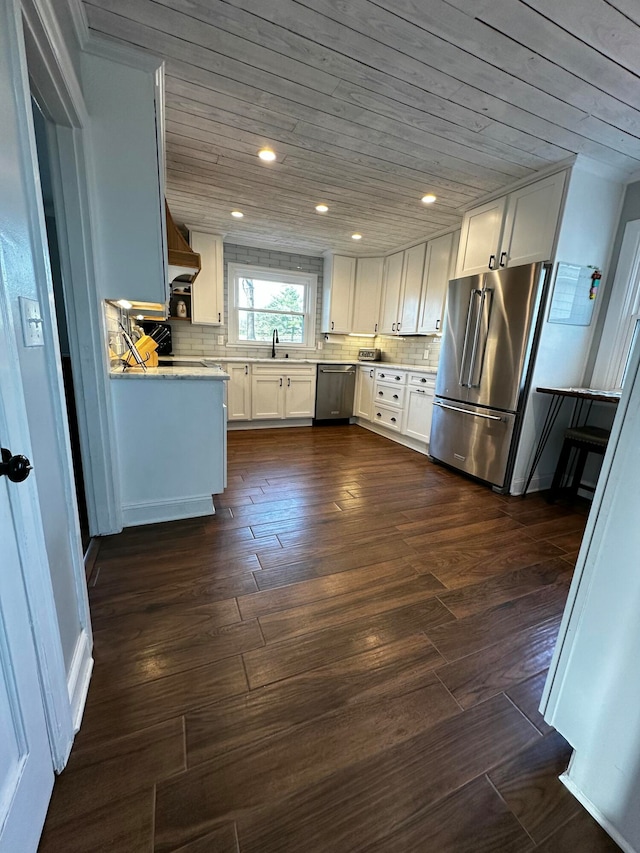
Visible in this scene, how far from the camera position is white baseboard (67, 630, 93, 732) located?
3.36 ft

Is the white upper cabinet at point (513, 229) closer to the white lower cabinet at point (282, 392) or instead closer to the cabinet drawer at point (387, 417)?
the cabinet drawer at point (387, 417)

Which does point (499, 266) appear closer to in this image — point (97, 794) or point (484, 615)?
point (484, 615)

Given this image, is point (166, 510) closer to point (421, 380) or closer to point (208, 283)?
point (421, 380)

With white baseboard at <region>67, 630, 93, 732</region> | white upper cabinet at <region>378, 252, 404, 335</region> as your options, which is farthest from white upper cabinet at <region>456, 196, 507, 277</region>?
white baseboard at <region>67, 630, 93, 732</region>

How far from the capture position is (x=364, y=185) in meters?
2.88

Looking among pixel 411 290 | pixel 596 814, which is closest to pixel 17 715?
pixel 596 814

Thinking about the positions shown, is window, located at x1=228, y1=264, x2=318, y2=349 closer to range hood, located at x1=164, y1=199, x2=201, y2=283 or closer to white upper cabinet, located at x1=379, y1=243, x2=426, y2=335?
white upper cabinet, located at x1=379, y1=243, x2=426, y2=335

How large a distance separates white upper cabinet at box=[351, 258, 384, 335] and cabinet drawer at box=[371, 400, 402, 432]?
1.24m

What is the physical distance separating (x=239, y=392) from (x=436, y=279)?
274 cm

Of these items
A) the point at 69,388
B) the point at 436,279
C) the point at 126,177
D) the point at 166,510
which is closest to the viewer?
the point at 126,177

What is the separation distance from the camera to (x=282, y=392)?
15.4 feet

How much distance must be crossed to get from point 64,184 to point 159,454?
1423mm

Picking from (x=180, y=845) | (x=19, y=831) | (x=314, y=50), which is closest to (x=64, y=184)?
(x=314, y=50)

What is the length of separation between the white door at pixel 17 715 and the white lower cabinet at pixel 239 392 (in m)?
3.75
